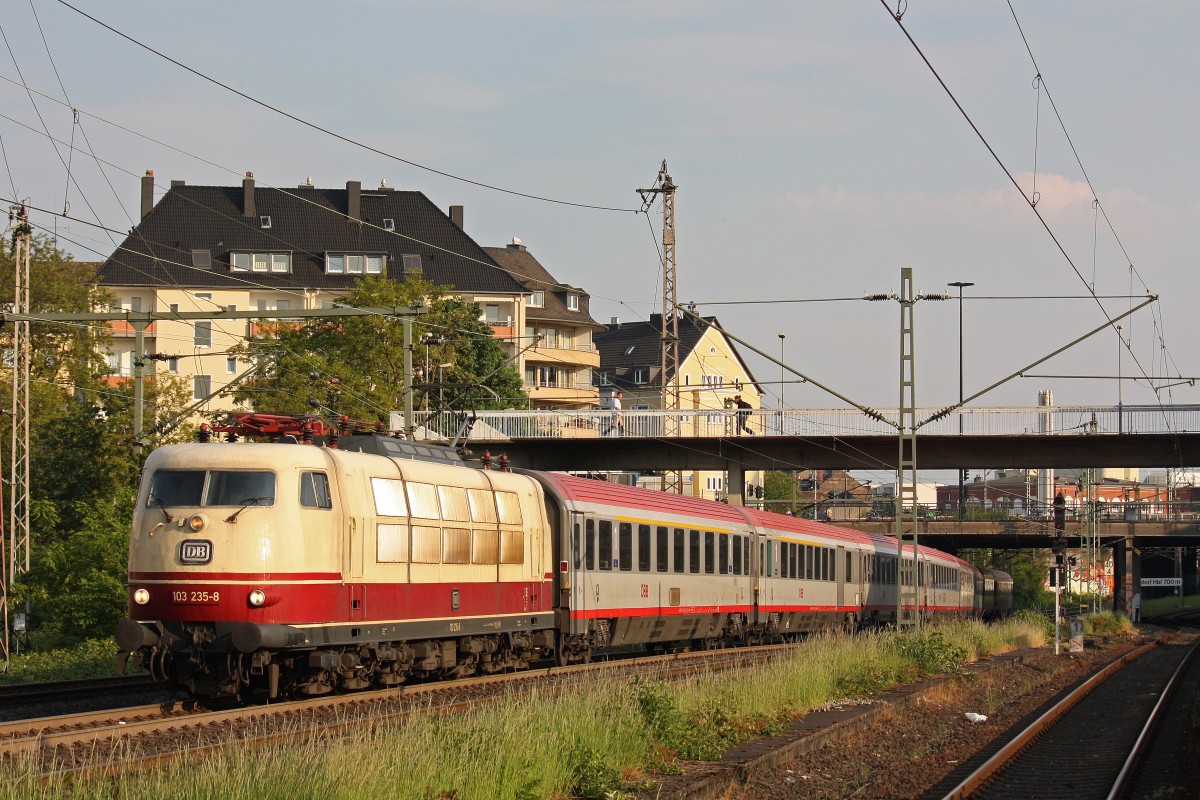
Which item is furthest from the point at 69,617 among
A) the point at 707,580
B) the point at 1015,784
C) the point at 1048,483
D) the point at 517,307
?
the point at 1048,483

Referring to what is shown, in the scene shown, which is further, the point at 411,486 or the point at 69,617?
the point at 69,617

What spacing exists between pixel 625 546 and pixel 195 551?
10.9 m

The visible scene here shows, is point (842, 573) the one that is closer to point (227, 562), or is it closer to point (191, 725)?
point (227, 562)

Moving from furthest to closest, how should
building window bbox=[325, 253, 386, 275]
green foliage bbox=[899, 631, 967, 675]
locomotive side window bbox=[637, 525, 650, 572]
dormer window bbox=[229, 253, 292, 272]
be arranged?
building window bbox=[325, 253, 386, 275], dormer window bbox=[229, 253, 292, 272], locomotive side window bbox=[637, 525, 650, 572], green foliage bbox=[899, 631, 967, 675]

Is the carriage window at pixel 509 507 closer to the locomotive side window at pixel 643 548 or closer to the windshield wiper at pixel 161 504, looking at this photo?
the locomotive side window at pixel 643 548

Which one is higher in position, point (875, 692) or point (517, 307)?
point (517, 307)

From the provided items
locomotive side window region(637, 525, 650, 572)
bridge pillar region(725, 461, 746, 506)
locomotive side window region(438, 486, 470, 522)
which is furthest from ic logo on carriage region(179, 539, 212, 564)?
bridge pillar region(725, 461, 746, 506)

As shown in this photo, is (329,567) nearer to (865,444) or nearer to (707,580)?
(707,580)

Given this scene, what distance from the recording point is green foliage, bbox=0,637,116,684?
2412 centimetres

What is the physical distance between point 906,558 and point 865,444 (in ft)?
20.0

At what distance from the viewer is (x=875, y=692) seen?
21.2 m

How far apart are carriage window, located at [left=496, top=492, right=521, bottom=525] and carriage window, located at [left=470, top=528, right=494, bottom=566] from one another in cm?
39

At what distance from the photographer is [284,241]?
302 ft

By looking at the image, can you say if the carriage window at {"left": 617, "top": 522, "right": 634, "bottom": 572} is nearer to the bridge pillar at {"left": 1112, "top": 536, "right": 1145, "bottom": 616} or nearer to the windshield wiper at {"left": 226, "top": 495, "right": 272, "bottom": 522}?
the windshield wiper at {"left": 226, "top": 495, "right": 272, "bottom": 522}
